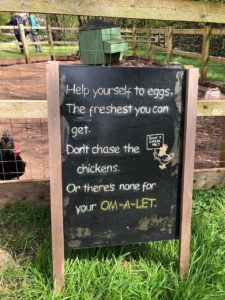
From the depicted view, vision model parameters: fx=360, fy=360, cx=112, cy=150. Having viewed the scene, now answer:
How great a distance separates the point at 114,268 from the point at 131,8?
1.95 metres

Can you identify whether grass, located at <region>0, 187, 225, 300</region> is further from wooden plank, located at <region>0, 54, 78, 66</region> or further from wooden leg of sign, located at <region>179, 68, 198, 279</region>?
wooden plank, located at <region>0, 54, 78, 66</region>

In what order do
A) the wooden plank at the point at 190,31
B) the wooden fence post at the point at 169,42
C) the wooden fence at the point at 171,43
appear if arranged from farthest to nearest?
the wooden fence post at the point at 169,42 < the wooden plank at the point at 190,31 < the wooden fence at the point at 171,43

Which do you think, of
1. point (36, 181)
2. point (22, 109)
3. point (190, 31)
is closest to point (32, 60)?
point (190, 31)

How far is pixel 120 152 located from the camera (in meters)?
2.31

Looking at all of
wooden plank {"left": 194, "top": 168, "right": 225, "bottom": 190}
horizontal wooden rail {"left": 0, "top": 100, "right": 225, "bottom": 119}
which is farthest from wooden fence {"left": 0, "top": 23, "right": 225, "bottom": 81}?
horizontal wooden rail {"left": 0, "top": 100, "right": 225, "bottom": 119}

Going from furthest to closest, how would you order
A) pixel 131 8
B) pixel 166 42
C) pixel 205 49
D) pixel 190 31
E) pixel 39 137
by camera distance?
pixel 166 42 < pixel 190 31 < pixel 205 49 < pixel 39 137 < pixel 131 8

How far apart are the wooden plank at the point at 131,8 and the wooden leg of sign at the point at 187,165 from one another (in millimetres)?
868

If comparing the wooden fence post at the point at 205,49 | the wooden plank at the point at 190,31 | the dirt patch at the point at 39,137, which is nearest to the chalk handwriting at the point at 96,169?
the dirt patch at the point at 39,137

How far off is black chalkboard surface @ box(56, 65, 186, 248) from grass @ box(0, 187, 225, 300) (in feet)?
0.74

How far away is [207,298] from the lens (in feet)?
7.63

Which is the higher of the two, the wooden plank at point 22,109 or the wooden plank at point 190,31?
the wooden plank at point 190,31

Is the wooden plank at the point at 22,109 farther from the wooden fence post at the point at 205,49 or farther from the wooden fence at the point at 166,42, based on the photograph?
the wooden fence post at the point at 205,49

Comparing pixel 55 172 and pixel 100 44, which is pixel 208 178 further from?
pixel 100 44

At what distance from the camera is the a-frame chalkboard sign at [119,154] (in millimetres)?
2193
